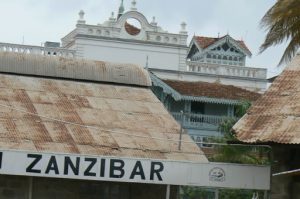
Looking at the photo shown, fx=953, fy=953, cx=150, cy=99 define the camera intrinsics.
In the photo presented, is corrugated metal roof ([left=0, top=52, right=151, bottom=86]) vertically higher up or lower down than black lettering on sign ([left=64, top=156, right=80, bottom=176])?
higher up

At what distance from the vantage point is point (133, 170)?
1656 cm

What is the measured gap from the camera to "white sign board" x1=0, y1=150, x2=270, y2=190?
52.5 ft

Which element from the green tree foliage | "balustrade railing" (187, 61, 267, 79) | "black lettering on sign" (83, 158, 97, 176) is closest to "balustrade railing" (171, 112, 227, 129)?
"balustrade railing" (187, 61, 267, 79)

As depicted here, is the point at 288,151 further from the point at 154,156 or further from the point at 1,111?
the point at 1,111

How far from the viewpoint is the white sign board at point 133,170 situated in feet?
52.5

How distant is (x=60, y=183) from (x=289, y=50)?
508 centimetres

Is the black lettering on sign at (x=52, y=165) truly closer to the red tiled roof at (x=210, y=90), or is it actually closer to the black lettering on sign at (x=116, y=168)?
the black lettering on sign at (x=116, y=168)

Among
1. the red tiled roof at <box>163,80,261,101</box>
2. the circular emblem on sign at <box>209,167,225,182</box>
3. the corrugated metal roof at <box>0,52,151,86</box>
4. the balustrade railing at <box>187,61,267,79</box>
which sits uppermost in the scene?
the balustrade railing at <box>187,61,267,79</box>

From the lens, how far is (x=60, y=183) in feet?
58.4

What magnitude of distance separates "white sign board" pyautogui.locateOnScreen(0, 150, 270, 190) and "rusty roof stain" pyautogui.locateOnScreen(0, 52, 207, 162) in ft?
2.47

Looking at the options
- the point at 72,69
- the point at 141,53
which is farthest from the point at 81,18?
the point at 72,69

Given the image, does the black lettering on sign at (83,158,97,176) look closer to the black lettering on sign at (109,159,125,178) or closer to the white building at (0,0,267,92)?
the black lettering on sign at (109,159,125,178)

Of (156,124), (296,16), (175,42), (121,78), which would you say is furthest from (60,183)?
(175,42)

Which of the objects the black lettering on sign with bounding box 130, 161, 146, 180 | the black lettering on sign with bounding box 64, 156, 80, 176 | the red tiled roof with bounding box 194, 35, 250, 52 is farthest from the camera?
the red tiled roof with bounding box 194, 35, 250, 52
